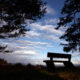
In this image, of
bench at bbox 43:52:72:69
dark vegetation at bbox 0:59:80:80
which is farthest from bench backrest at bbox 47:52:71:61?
dark vegetation at bbox 0:59:80:80

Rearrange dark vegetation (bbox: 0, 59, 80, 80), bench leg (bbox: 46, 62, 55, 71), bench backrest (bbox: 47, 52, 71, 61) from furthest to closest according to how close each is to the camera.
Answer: bench backrest (bbox: 47, 52, 71, 61), bench leg (bbox: 46, 62, 55, 71), dark vegetation (bbox: 0, 59, 80, 80)

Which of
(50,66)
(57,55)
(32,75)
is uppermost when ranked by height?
(57,55)

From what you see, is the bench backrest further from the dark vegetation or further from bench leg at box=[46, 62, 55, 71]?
the dark vegetation

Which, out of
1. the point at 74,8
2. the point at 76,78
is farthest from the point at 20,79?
the point at 74,8

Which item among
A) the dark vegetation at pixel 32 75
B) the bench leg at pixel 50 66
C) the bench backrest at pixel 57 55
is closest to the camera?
the dark vegetation at pixel 32 75

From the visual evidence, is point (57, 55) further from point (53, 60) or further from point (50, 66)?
point (50, 66)

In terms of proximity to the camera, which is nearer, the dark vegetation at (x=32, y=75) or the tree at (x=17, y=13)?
the dark vegetation at (x=32, y=75)

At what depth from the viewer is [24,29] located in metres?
17.6

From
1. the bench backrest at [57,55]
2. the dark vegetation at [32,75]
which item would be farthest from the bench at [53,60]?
the dark vegetation at [32,75]

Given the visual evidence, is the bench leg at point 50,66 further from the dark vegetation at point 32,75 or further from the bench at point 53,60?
the dark vegetation at point 32,75

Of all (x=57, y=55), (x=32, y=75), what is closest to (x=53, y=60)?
(x=57, y=55)

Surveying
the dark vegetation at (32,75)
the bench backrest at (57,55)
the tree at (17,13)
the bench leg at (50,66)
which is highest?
the tree at (17,13)

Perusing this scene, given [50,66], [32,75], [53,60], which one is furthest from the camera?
[53,60]

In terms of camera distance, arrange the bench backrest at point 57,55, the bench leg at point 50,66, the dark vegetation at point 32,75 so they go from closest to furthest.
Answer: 1. the dark vegetation at point 32,75
2. the bench leg at point 50,66
3. the bench backrest at point 57,55
